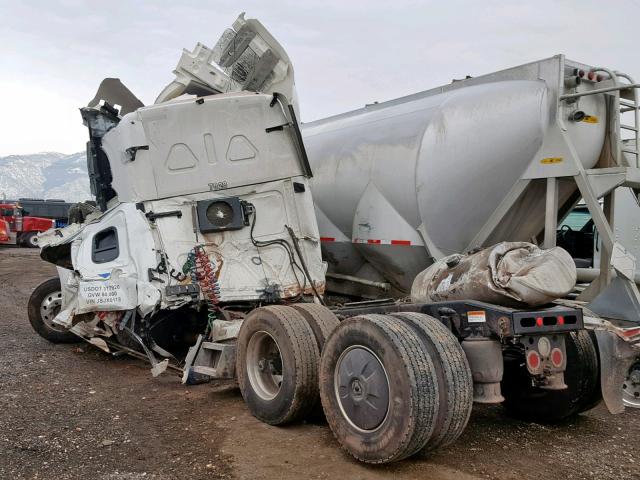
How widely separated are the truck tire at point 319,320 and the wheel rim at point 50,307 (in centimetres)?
469

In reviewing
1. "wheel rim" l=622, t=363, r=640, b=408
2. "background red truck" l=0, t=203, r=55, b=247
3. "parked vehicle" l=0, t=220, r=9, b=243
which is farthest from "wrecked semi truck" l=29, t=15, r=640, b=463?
"background red truck" l=0, t=203, r=55, b=247

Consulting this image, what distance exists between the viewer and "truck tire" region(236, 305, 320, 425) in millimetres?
4672

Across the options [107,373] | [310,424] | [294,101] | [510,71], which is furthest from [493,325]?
[107,373]

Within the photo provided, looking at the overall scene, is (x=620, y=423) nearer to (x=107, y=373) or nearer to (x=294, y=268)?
(x=294, y=268)

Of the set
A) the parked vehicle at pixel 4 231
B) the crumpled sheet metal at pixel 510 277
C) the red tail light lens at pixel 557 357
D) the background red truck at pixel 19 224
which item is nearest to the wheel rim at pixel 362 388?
the crumpled sheet metal at pixel 510 277

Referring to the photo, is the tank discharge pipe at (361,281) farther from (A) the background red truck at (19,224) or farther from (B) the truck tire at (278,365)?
(A) the background red truck at (19,224)

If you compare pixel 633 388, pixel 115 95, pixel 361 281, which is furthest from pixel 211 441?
pixel 115 95

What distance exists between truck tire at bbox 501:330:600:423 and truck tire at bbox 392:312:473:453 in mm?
838

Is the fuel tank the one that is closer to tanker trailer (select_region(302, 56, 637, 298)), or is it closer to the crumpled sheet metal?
tanker trailer (select_region(302, 56, 637, 298))

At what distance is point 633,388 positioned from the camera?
5.39 metres

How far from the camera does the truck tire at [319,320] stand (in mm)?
4852

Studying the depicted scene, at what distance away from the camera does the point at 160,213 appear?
21.0 ft

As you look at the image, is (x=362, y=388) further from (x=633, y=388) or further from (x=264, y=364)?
(x=633, y=388)

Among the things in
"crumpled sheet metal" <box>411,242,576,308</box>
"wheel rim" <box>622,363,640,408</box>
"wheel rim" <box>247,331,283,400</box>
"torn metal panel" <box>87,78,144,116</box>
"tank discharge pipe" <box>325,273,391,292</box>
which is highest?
"torn metal panel" <box>87,78,144,116</box>
